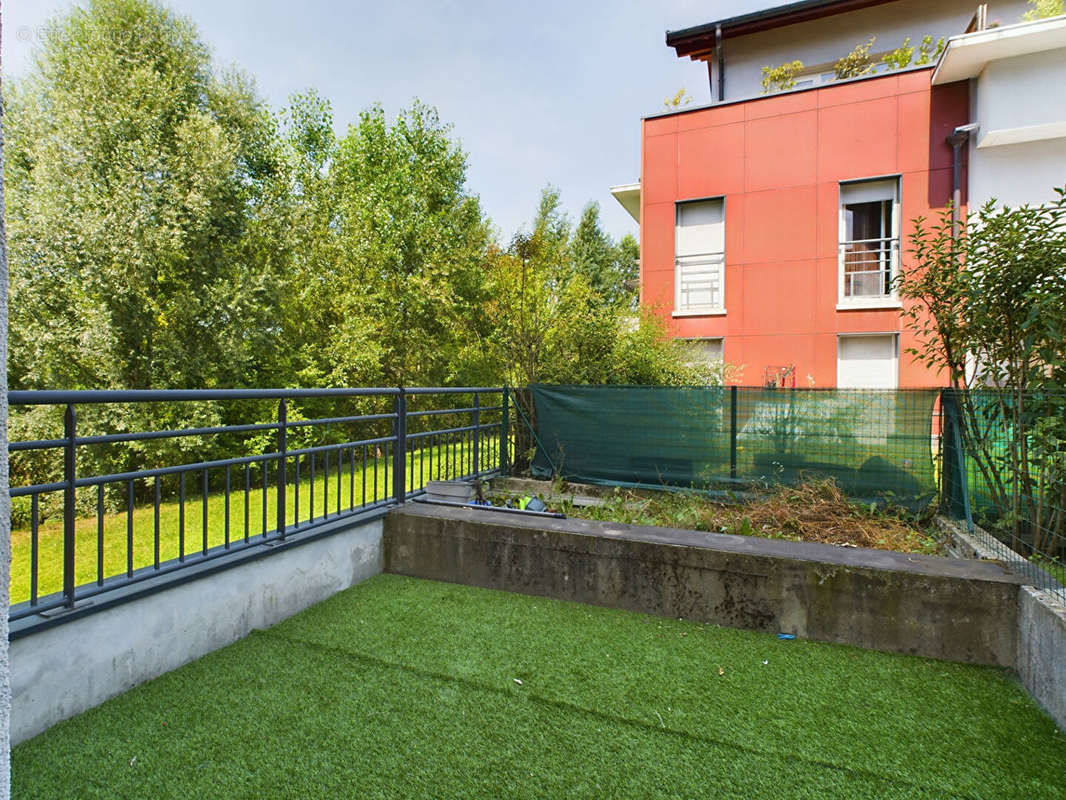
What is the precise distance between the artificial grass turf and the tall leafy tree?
10580 millimetres

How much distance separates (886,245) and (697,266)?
2.92 m

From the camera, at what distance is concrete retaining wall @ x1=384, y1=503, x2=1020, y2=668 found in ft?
9.11

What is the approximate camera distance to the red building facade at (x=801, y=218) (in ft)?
29.6

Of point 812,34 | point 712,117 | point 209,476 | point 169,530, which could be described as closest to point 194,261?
point 209,476

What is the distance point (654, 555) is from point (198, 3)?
15495mm

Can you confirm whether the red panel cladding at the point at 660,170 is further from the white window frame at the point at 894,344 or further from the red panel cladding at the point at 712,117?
the white window frame at the point at 894,344

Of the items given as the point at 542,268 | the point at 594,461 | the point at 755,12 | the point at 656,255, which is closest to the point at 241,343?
the point at 542,268

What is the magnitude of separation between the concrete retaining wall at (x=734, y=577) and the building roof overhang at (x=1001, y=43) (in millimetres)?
8406

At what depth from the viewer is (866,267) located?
31.0ft

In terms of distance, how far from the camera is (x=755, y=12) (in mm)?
11273

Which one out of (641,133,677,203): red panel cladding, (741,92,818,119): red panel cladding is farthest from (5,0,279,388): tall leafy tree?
(741,92,818,119): red panel cladding

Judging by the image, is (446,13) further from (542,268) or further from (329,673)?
(329,673)

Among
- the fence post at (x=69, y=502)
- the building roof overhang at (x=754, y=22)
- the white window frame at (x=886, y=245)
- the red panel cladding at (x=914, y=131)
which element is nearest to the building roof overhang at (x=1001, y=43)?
the red panel cladding at (x=914, y=131)

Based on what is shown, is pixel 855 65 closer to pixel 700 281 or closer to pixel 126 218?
pixel 700 281
